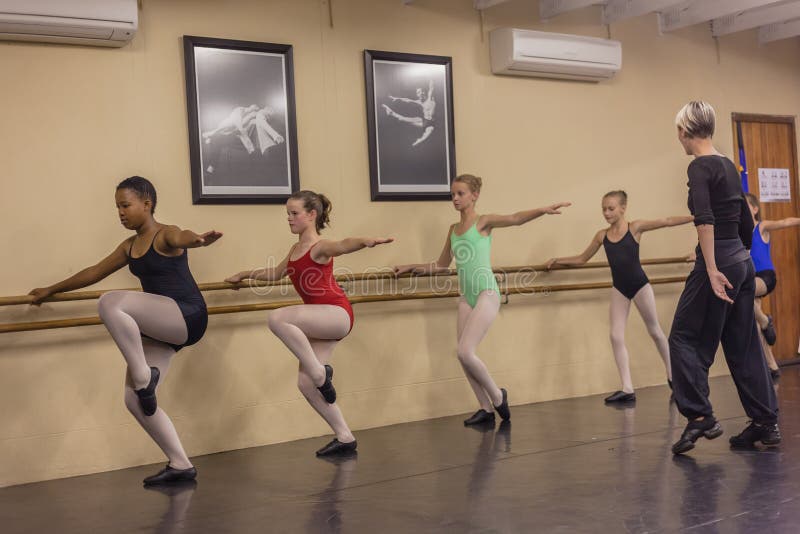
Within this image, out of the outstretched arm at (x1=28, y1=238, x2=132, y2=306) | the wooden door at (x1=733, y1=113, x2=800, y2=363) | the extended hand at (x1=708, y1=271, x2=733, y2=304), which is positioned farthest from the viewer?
the wooden door at (x1=733, y1=113, x2=800, y2=363)

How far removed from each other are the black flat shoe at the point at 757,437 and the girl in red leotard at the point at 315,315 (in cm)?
174

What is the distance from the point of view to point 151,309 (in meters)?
3.85

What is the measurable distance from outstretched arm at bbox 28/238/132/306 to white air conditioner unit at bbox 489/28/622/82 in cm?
281

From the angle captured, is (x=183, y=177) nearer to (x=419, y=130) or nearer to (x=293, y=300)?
(x=293, y=300)

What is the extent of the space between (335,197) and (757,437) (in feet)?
8.37

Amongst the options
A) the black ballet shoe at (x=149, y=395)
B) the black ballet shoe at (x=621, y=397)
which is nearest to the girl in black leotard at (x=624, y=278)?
the black ballet shoe at (x=621, y=397)

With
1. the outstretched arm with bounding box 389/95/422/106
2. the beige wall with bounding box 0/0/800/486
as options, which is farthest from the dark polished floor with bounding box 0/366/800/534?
the outstretched arm with bounding box 389/95/422/106

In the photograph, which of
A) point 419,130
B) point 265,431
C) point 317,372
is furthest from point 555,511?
point 419,130

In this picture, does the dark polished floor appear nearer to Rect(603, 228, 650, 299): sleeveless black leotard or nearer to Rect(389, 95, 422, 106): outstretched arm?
Rect(603, 228, 650, 299): sleeveless black leotard

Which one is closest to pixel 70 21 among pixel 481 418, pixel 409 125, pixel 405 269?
pixel 409 125

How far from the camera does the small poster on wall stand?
23.9 feet

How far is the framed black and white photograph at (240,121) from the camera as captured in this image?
4.82 meters

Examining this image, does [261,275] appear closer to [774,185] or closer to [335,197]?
[335,197]

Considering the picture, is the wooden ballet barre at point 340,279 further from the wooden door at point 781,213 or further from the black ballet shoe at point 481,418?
the wooden door at point 781,213
